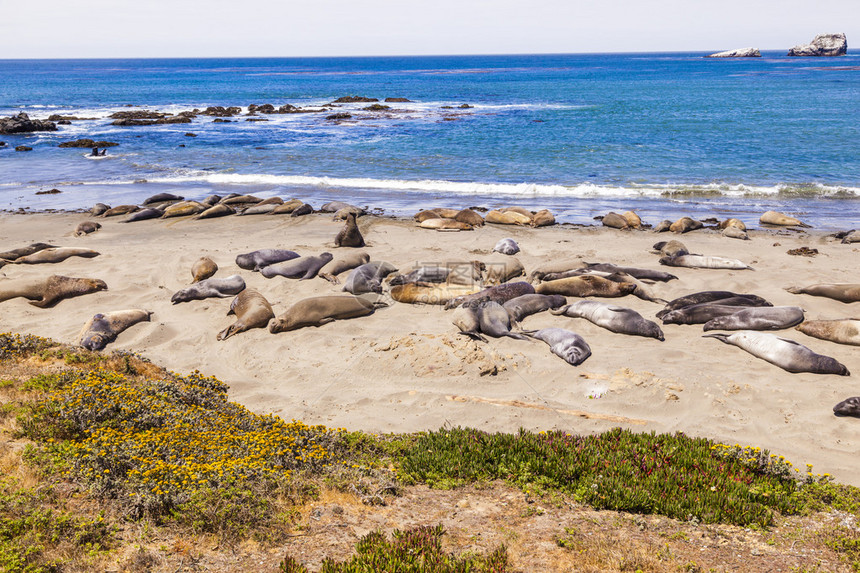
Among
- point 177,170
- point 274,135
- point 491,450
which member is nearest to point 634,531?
point 491,450

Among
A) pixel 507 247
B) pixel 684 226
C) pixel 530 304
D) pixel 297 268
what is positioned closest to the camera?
pixel 530 304

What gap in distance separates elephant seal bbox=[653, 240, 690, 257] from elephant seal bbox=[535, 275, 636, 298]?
3023 mm

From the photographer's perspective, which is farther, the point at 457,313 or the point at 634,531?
the point at 457,313

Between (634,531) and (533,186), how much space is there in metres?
19.8

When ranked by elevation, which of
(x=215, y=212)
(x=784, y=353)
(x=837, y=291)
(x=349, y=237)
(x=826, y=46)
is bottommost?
(x=784, y=353)

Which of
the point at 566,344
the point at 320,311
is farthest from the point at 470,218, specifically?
the point at 566,344

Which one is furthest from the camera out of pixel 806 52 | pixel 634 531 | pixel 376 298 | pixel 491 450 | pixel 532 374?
pixel 806 52

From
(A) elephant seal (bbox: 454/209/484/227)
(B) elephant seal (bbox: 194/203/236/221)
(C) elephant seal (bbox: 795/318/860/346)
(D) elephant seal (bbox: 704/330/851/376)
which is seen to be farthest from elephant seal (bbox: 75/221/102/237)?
(C) elephant seal (bbox: 795/318/860/346)

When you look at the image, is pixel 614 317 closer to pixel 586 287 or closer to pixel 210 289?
pixel 586 287

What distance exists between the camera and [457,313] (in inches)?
417

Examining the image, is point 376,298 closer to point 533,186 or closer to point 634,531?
point 634,531

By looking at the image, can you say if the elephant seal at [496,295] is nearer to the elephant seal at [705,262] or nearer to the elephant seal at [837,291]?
the elephant seal at [705,262]

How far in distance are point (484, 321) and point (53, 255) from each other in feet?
35.4

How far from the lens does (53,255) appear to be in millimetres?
13953
